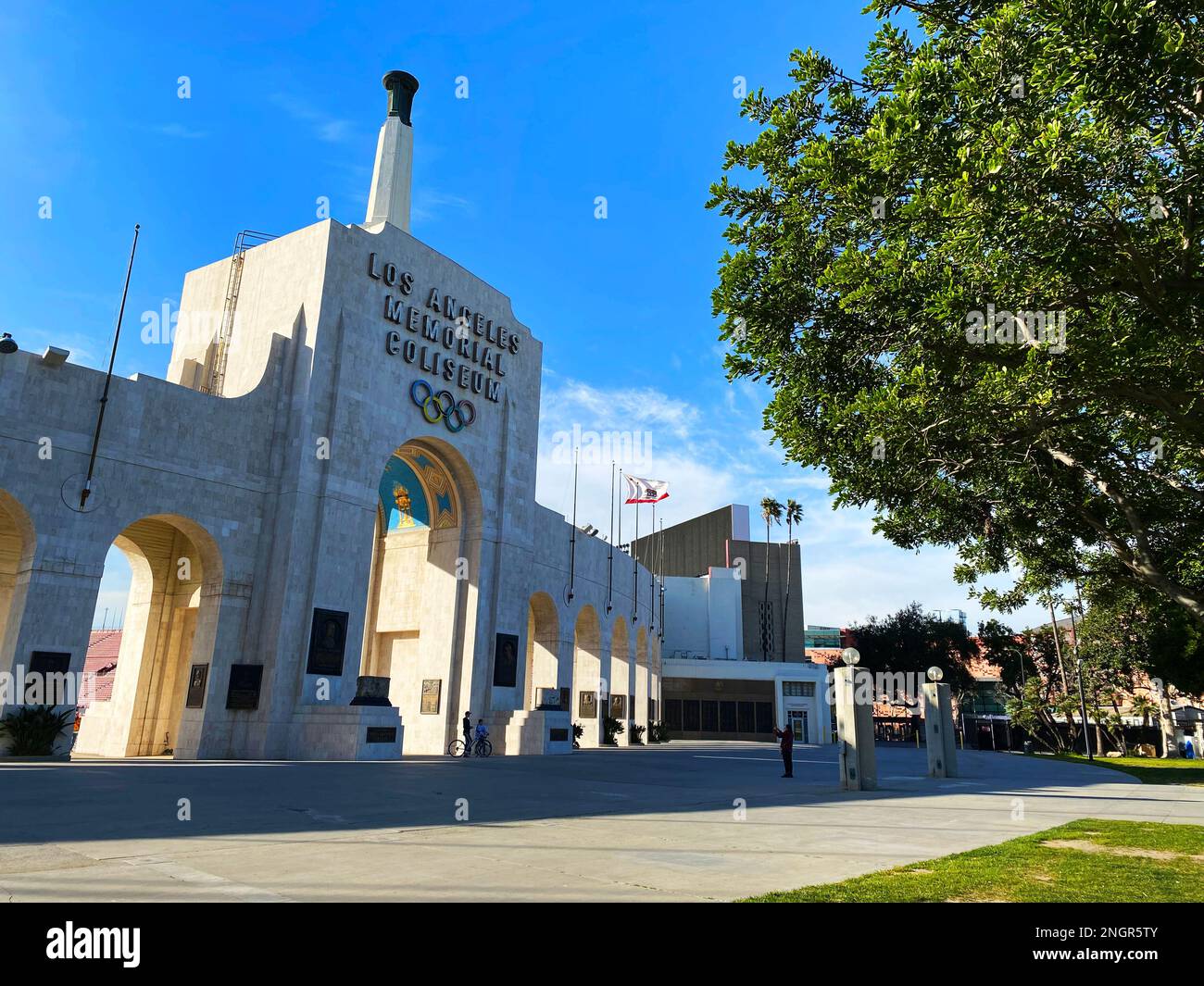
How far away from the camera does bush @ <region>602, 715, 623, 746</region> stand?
4541cm

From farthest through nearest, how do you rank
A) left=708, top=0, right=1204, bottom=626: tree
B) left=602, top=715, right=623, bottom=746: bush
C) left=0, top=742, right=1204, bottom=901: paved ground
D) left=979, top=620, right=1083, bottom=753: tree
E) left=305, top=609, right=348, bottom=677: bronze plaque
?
left=979, top=620, right=1083, bottom=753: tree, left=602, top=715, right=623, bottom=746: bush, left=305, top=609, right=348, bottom=677: bronze plaque, left=708, top=0, right=1204, bottom=626: tree, left=0, top=742, right=1204, bottom=901: paved ground

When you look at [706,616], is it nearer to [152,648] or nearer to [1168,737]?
[1168,737]

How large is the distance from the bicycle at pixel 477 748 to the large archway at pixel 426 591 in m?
1.00

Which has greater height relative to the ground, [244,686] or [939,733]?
[244,686]

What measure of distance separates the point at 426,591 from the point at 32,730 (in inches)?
636

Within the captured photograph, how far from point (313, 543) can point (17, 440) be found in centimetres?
897

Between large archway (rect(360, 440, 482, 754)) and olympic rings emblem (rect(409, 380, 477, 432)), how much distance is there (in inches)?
46.4

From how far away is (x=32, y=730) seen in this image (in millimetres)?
20625

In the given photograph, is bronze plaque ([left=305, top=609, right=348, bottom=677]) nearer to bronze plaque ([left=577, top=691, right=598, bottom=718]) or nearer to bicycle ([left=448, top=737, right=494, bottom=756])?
bicycle ([left=448, top=737, right=494, bottom=756])

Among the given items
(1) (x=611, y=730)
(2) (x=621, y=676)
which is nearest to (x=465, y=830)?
(1) (x=611, y=730)

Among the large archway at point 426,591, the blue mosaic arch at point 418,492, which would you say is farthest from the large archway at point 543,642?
the blue mosaic arch at point 418,492

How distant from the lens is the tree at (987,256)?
30.6ft

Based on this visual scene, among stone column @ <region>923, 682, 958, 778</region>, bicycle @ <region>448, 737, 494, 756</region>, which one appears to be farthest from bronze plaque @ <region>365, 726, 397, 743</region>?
stone column @ <region>923, 682, 958, 778</region>

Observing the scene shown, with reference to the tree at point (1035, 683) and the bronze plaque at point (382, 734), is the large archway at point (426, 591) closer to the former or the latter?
the bronze plaque at point (382, 734)
